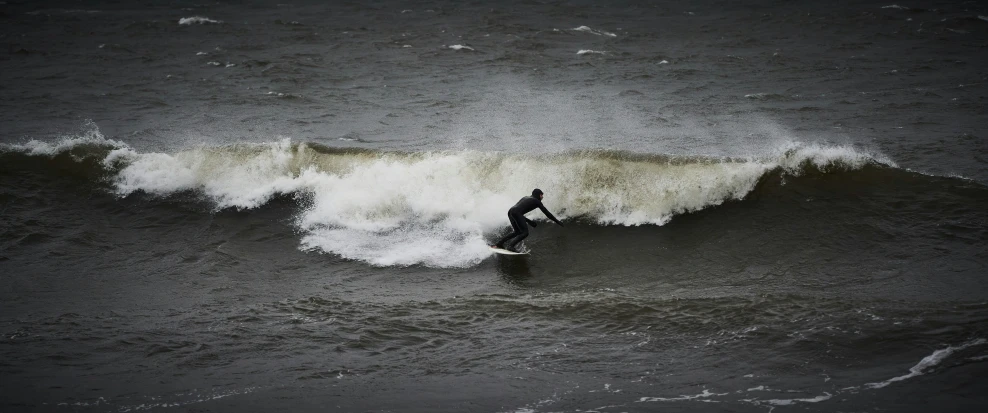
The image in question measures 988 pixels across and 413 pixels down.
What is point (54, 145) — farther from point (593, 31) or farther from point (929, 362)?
point (593, 31)

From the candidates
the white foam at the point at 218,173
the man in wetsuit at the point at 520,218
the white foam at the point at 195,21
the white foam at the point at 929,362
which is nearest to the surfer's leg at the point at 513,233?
the man in wetsuit at the point at 520,218

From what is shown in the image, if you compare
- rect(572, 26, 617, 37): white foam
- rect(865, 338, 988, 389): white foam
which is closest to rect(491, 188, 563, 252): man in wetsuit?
rect(865, 338, 988, 389): white foam

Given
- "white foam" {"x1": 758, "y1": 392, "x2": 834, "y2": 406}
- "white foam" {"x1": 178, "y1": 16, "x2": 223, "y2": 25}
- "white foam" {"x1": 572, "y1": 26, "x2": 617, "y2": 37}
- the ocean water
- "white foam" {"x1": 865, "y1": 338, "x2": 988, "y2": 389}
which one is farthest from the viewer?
"white foam" {"x1": 178, "y1": 16, "x2": 223, "y2": 25}

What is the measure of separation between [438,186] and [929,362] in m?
8.80

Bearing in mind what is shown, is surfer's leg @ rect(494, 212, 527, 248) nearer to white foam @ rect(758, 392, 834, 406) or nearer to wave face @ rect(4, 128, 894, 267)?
wave face @ rect(4, 128, 894, 267)

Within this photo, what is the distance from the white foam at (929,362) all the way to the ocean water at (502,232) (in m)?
0.05

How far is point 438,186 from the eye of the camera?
14195 mm

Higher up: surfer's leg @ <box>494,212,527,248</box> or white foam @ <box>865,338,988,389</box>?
surfer's leg @ <box>494,212,527,248</box>

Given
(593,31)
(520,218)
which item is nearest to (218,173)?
(520,218)

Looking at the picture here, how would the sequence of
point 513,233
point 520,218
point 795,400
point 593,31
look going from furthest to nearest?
point 593,31 < point 513,233 < point 520,218 < point 795,400

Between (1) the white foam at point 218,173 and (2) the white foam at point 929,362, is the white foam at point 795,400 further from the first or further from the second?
(1) the white foam at point 218,173

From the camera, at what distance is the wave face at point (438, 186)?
12.8m

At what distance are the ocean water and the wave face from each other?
56mm

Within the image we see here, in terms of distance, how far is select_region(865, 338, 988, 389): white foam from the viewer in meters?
7.47
